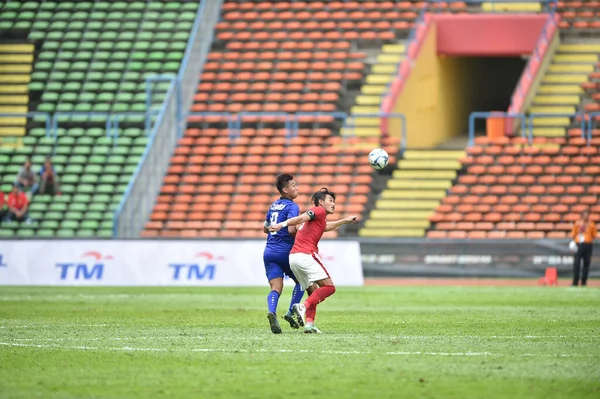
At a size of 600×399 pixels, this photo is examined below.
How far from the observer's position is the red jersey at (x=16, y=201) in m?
37.5

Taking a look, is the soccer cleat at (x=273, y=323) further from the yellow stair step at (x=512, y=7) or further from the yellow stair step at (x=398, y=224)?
the yellow stair step at (x=512, y=7)

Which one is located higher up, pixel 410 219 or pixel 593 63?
pixel 593 63

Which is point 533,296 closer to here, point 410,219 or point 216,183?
point 410,219

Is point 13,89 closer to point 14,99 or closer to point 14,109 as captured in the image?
point 14,99

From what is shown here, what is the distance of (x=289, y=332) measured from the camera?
16.5 m

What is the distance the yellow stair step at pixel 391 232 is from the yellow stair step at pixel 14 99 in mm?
14126

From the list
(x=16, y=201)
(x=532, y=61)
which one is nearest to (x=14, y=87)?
(x=16, y=201)

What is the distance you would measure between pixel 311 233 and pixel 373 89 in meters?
26.2

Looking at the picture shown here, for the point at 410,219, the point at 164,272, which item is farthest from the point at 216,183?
the point at 164,272

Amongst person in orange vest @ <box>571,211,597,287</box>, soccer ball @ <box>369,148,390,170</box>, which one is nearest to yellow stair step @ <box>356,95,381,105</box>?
person in orange vest @ <box>571,211,597,287</box>

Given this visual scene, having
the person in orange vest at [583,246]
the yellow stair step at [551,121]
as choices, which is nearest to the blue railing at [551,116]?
the yellow stair step at [551,121]

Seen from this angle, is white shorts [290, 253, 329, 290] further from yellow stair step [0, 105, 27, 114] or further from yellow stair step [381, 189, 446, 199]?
yellow stair step [0, 105, 27, 114]

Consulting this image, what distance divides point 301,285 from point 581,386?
6132 millimetres

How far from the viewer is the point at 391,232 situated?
3694 cm
